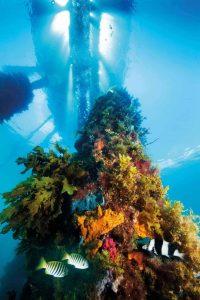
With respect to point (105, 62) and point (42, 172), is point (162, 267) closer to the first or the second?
point (42, 172)

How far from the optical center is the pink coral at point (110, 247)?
15.3ft

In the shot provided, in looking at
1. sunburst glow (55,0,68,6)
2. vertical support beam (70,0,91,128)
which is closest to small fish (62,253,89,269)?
vertical support beam (70,0,91,128)

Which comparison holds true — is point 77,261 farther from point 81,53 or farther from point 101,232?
point 81,53

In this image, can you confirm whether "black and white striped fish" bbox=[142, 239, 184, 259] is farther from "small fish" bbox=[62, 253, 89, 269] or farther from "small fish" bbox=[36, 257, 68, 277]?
"small fish" bbox=[36, 257, 68, 277]

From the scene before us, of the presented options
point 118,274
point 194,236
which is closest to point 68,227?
point 118,274

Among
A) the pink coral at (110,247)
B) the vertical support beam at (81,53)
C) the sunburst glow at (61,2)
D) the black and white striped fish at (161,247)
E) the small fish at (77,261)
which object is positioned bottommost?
the small fish at (77,261)

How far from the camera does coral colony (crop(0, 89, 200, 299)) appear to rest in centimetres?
435

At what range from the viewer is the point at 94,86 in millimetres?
22188

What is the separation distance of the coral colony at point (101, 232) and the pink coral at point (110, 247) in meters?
0.02

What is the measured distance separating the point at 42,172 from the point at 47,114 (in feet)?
122

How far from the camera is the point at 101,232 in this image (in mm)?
4711

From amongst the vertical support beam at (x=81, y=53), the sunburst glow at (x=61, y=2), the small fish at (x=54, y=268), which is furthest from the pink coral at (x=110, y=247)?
the sunburst glow at (x=61, y=2)

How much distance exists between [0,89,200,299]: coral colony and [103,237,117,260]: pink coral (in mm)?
18

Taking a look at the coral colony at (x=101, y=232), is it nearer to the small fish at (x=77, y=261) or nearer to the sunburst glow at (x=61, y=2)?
the small fish at (x=77, y=261)
